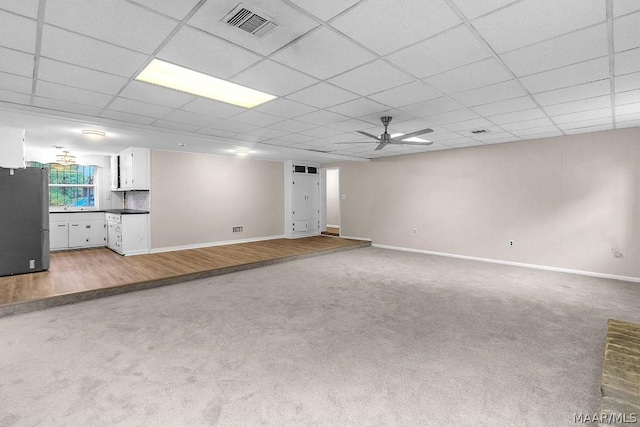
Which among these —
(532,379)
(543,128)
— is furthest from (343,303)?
(543,128)

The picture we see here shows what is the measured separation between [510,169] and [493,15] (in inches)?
200

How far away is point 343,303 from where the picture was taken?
395 cm

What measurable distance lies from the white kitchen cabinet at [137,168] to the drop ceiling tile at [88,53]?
4.27 m

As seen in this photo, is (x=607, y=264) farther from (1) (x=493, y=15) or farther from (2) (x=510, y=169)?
(1) (x=493, y=15)

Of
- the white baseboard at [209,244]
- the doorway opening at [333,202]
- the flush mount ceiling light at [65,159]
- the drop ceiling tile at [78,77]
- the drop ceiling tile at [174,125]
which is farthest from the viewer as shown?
Result: the doorway opening at [333,202]

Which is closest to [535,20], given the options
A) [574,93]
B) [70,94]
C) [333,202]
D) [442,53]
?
[442,53]

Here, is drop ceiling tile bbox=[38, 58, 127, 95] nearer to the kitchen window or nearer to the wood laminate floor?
the wood laminate floor

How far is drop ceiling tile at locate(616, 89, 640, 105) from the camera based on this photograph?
344 cm

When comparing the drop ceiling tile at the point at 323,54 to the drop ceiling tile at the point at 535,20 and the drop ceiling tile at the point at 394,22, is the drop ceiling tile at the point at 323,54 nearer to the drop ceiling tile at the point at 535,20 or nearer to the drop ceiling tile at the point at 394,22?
the drop ceiling tile at the point at 394,22

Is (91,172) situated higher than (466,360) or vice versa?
(91,172)

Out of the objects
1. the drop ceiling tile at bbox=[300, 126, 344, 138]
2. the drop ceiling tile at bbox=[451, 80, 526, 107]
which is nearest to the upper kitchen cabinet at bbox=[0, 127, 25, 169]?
the drop ceiling tile at bbox=[300, 126, 344, 138]

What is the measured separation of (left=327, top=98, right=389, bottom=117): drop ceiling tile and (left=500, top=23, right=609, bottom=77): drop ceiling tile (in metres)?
1.48

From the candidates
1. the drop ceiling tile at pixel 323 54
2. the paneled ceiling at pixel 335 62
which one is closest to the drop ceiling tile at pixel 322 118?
the paneled ceiling at pixel 335 62

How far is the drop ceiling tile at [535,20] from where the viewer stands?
1921 mm
